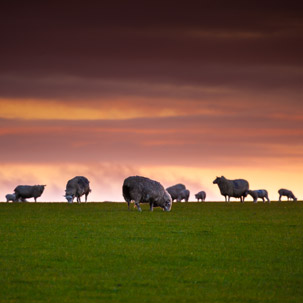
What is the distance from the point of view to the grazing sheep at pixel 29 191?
254ft

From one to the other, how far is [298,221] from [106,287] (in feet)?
77.4

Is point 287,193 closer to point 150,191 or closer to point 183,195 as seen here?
point 183,195

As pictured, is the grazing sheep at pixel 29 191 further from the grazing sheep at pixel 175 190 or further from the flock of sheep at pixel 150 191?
the grazing sheep at pixel 175 190

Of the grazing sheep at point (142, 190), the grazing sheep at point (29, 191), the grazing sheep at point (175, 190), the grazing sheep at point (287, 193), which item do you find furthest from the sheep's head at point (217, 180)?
the grazing sheep at point (287, 193)

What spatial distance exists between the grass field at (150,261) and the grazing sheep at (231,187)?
113 ft

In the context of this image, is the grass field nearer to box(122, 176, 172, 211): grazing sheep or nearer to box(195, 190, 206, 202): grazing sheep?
box(122, 176, 172, 211): grazing sheep

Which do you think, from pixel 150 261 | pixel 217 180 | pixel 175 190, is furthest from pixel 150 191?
pixel 175 190

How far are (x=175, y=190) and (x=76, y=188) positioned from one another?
84.3 ft

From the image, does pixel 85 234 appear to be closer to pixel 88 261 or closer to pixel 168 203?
pixel 88 261

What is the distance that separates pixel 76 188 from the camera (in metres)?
64.6

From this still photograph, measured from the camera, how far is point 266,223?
37625 millimetres

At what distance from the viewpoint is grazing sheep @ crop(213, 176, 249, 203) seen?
237ft

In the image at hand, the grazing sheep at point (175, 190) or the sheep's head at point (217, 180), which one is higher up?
the grazing sheep at point (175, 190)

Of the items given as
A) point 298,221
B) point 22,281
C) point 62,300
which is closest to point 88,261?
point 22,281
